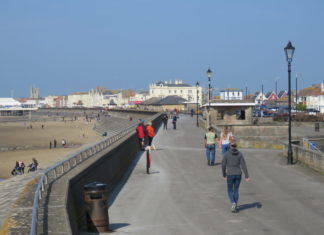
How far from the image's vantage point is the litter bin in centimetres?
1016

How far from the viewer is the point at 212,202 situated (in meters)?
13.1

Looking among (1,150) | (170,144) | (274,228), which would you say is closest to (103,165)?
(274,228)

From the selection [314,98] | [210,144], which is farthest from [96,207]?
[314,98]

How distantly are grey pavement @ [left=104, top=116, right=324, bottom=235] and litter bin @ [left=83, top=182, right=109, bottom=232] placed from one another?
33 cm

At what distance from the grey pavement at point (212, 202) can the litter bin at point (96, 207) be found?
33 centimetres

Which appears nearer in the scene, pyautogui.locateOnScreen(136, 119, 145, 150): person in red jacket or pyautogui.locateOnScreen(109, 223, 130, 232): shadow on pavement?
pyautogui.locateOnScreen(109, 223, 130, 232): shadow on pavement

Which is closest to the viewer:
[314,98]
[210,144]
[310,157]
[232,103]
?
[310,157]

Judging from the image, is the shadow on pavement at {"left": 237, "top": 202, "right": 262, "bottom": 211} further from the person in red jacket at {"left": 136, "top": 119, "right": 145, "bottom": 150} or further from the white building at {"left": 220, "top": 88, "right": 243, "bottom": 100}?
the white building at {"left": 220, "top": 88, "right": 243, "bottom": 100}

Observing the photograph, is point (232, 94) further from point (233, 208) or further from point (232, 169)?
point (233, 208)

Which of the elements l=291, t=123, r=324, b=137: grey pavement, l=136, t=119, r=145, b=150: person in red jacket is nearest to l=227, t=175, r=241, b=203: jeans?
l=136, t=119, r=145, b=150: person in red jacket

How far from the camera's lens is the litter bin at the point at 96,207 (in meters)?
10.2

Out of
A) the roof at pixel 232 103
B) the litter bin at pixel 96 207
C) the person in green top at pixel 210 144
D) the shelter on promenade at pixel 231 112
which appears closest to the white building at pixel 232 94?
the shelter on promenade at pixel 231 112

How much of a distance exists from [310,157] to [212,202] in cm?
722

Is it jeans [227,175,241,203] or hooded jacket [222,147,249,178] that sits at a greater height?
hooded jacket [222,147,249,178]
